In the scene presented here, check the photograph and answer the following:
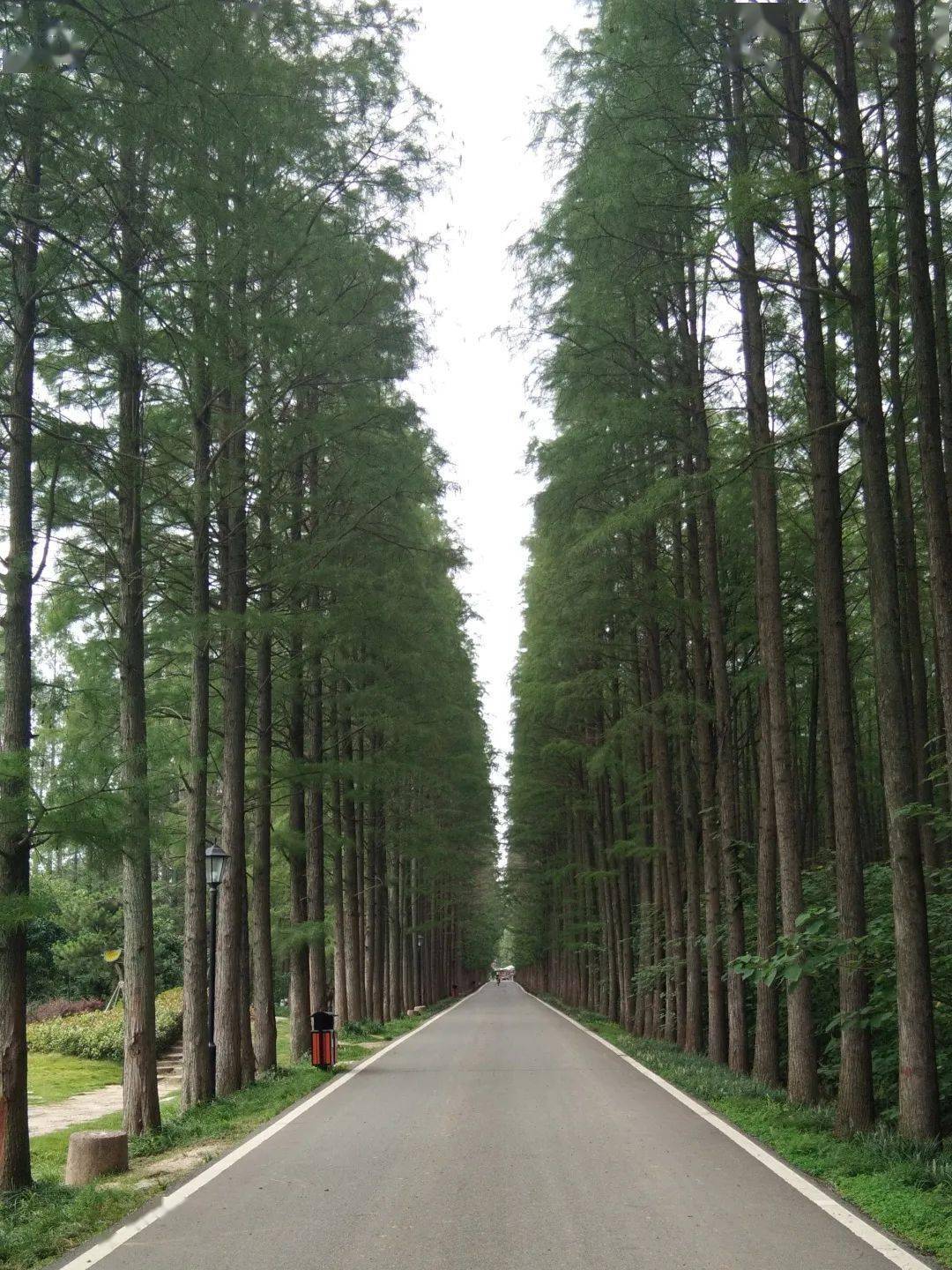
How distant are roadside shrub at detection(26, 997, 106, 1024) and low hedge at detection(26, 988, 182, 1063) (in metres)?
2.71

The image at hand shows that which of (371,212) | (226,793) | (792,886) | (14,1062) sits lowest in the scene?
(14,1062)

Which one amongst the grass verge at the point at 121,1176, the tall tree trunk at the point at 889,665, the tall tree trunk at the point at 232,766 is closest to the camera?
the grass verge at the point at 121,1176

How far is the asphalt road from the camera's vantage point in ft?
19.0

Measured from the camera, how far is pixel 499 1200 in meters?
7.17

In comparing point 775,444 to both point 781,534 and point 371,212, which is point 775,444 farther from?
point 781,534

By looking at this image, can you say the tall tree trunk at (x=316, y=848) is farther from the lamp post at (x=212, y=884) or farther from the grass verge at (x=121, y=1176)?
the lamp post at (x=212, y=884)

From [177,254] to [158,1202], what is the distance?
7108 mm

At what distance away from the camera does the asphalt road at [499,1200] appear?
5.80m

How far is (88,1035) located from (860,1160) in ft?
79.1

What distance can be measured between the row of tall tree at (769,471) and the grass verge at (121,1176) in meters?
5.33

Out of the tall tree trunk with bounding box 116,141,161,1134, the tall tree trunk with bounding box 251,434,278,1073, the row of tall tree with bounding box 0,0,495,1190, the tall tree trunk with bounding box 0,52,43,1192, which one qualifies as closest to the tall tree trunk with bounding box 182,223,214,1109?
the row of tall tree with bounding box 0,0,495,1190

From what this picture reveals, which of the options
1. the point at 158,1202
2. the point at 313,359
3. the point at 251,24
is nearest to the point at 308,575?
the point at 313,359

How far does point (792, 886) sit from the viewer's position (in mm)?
12102

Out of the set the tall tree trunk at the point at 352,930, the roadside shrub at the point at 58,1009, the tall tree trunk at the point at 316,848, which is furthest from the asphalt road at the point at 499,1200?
the roadside shrub at the point at 58,1009
